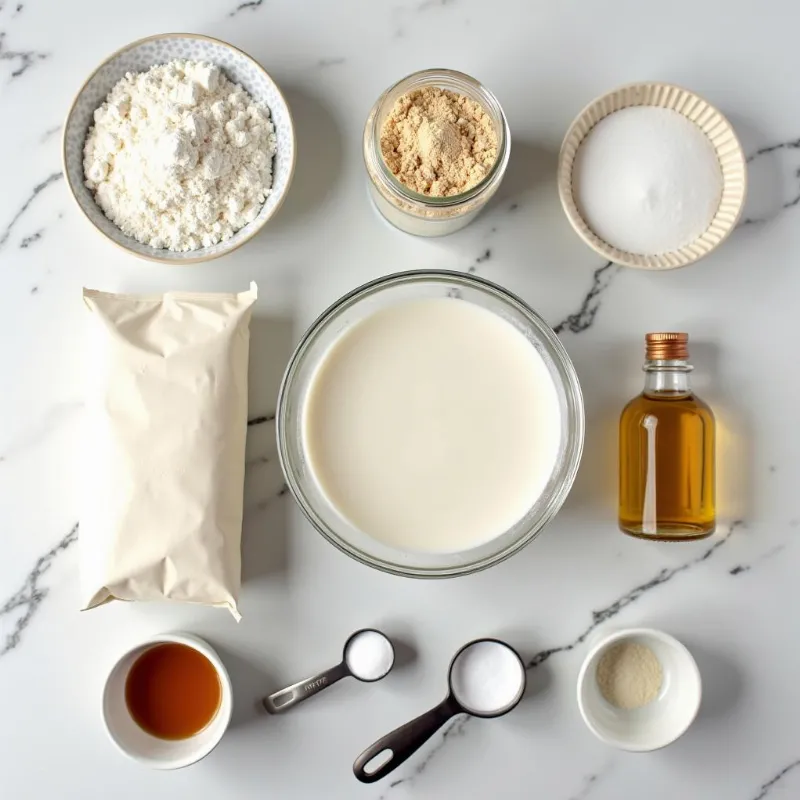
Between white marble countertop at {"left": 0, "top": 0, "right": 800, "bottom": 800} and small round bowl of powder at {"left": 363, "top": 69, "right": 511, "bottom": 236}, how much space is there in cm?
14

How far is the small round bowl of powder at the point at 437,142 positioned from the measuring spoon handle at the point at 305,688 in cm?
63

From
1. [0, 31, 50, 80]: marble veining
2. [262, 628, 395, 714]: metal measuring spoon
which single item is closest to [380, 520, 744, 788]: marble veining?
[262, 628, 395, 714]: metal measuring spoon

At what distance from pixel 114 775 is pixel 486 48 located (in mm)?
1182

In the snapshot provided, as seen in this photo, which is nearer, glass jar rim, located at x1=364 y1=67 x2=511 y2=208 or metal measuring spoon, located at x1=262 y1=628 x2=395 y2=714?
glass jar rim, located at x1=364 y1=67 x2=511 y2=208

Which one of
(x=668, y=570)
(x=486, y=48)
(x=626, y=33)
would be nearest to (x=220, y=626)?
Answer: (x=668, y=570)

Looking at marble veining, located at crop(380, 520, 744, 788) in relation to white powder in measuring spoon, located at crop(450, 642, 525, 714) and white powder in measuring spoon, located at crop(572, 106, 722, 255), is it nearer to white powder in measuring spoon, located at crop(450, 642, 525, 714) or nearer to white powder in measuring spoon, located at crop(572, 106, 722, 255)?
white powder in measuring spoon, located at crop(450, 642, 525, 714)

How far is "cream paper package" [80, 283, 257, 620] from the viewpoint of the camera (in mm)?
940

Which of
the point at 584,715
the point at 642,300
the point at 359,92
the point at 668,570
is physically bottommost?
the point at 584,715

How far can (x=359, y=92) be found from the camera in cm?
103

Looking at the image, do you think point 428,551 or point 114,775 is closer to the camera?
point 428,551

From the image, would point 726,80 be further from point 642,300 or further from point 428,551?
point 428,551

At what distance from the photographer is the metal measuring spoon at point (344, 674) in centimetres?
101

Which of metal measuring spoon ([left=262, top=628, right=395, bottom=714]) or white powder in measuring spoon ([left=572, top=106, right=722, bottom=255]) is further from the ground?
white powder in measuring spoon ([left=572, top=106, right=722, bottom=255])

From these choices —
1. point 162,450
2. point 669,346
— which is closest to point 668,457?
point 669,346
